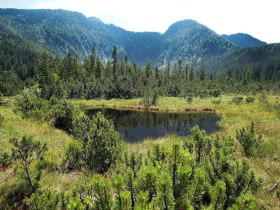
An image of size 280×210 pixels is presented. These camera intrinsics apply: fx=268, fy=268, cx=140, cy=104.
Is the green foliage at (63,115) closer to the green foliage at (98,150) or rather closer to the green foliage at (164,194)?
the green foliage at (98,150)

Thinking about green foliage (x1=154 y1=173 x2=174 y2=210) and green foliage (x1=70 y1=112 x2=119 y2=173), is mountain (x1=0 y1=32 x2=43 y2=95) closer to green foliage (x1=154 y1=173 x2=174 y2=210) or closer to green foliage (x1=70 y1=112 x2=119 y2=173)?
green foliage (x1=70 y1=112 x2=119 y2=173)

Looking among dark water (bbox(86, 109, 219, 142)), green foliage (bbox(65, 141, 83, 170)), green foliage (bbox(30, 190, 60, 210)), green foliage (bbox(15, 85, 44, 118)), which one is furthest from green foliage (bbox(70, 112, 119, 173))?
dark water (bbox(86, 109, 219, 142))

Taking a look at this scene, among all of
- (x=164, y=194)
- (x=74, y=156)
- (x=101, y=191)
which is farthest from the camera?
(x=74, y=156)

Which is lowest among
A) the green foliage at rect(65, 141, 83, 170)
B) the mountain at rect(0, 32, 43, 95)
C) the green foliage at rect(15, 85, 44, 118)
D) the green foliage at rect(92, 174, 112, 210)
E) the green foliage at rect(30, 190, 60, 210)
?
the mountain at rect(0, 32, 43, 95)

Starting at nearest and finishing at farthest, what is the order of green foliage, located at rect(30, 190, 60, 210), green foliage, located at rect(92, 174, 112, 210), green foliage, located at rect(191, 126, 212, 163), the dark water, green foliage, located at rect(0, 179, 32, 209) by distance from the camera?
green foliage, located at rect(92, 174, 112, 210) < green foliage, located at rect(30, 190, 60, 210) < green foliage, located at rect(0, 179, 32, 209) < green foliage, located at rect(191, 126, 212, 163) < the dark water

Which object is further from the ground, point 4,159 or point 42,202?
point 42,202

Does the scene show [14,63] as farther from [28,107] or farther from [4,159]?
[4,159]

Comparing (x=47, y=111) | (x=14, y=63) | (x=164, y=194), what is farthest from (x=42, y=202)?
(x=14, y=63)

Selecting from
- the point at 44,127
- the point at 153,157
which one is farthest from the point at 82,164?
the point at 44,127

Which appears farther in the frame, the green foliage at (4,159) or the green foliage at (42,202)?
the green foliage at (4,159)

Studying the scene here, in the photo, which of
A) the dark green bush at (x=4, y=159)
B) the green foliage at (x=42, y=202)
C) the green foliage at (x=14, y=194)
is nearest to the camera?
the green foliage at (x=42, y=202)

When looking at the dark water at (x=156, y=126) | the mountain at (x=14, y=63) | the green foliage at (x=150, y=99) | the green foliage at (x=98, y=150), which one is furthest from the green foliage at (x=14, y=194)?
the mountain at (x=14, y=63)

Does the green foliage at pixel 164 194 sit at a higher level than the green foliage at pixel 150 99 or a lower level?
higher

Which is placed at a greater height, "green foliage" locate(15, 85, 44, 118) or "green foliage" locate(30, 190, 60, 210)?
"green foliage" locate(30, 190, 60, 210)
